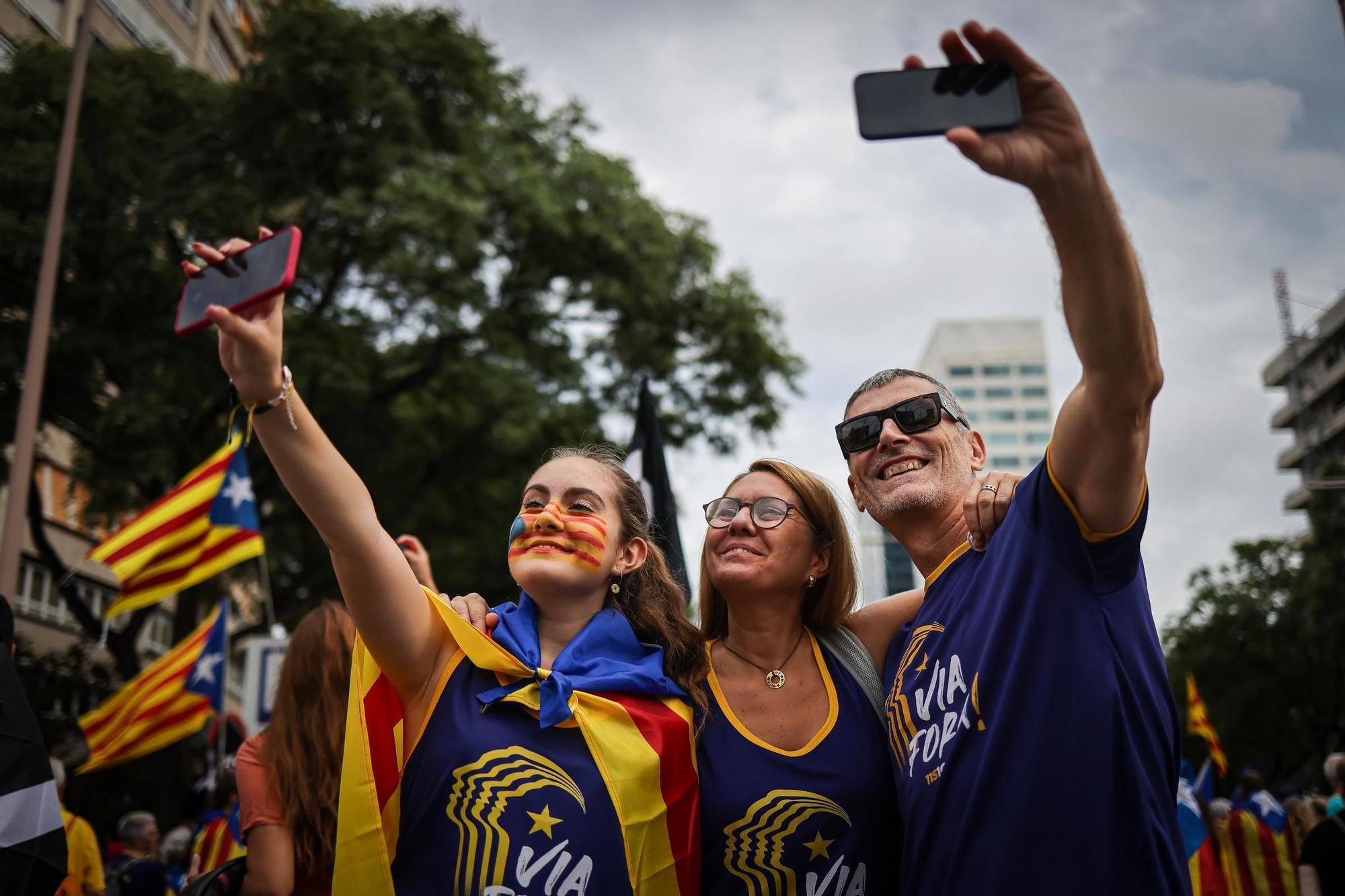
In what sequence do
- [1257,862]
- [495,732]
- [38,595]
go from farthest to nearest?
[38,595]
[1257,862]
[495,732]

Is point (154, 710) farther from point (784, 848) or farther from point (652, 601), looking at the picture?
point (784, 848)

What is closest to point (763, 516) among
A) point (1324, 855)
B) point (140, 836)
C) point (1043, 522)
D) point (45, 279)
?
point (1043, 522)

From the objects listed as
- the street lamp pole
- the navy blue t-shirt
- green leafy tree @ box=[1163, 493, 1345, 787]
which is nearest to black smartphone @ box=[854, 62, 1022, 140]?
the navy blue t-shirt

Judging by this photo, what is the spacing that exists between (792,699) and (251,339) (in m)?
1.85

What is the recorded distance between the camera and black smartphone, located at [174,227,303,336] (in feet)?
7.22

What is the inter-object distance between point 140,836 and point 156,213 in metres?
7.87

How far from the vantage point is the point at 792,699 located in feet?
10.9

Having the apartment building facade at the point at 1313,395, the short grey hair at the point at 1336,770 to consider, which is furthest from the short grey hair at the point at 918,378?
the apartment building facade at the point at 1313,395

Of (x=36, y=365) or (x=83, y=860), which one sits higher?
(x=36, y=365)

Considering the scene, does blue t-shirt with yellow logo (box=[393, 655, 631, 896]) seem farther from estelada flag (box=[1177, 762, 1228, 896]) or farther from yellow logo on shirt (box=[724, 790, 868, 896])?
estelada flag (box=[1177, 762, 1228, 896])

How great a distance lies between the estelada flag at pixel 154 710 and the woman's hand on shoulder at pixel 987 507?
741cm

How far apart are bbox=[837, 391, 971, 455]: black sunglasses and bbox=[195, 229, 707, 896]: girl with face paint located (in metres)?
0.86

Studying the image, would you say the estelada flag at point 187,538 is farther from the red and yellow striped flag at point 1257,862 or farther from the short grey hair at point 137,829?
the red and yellow striped flag at point 1257,862

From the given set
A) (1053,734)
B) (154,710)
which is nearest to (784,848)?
(1053,734)
